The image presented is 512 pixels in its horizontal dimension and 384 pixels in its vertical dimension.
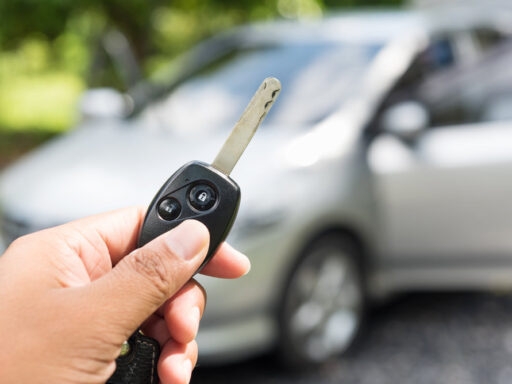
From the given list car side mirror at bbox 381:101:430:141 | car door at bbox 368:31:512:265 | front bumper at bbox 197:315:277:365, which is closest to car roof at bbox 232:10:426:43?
car door at bbox 368:31:512:265

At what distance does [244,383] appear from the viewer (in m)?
2.91

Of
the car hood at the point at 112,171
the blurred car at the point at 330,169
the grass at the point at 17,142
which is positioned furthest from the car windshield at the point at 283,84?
the grass at the point at 17,142

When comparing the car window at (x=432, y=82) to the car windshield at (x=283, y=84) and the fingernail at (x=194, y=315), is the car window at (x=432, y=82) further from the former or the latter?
the fingernail at (x=194, y=315)

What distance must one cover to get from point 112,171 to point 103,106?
107 cm

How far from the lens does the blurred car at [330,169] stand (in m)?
2.74

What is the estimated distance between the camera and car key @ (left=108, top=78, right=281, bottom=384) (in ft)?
3.30

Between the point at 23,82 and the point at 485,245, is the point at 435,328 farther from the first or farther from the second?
the point at 23,82

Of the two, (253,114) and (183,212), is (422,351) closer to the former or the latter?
(183,212)

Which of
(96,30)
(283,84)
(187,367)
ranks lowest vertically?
(187,367)

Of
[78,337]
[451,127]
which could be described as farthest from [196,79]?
[78,337]

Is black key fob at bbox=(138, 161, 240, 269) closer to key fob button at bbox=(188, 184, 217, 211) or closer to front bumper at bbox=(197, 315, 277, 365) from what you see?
key fob button at bbox=(188, 184, 217, 211)

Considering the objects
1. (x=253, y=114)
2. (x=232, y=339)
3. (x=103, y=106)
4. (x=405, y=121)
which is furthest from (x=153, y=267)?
(x=103, y=106)

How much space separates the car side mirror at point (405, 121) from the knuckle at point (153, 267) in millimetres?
2390

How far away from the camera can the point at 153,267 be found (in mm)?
938
